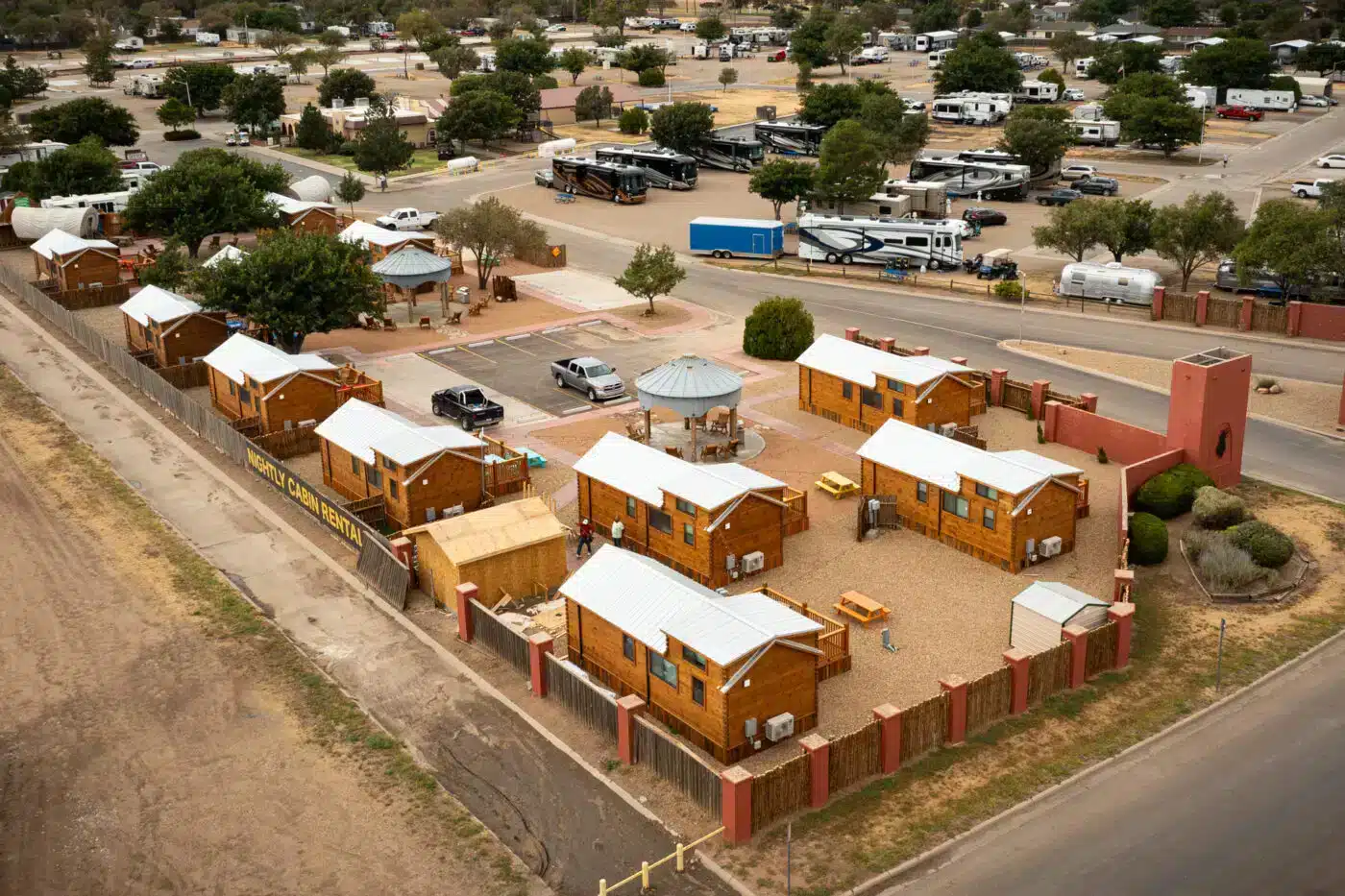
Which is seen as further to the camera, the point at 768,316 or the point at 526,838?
the point at 768,316

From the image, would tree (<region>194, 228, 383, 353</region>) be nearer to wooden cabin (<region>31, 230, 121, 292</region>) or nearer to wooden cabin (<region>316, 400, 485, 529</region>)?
wooden cabin (<region>316, 400, 485, 529</region>)

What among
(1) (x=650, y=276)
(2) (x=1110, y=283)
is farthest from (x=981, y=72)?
(1) (x=650, y=276)

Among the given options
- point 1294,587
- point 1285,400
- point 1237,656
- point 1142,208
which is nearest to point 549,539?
point 1237,656

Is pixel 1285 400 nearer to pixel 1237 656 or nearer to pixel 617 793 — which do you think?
pixel 1237 656

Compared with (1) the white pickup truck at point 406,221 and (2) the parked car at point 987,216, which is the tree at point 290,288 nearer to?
(1) the white pickup truck at point 406,221

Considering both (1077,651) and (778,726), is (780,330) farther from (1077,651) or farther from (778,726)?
(778,726)

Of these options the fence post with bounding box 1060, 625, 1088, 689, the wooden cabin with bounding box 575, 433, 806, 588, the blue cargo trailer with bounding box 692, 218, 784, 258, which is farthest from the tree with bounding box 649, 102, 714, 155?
the fence post with bounding box 1060, 625, 1088, 689
